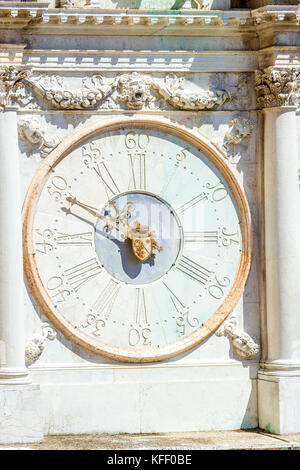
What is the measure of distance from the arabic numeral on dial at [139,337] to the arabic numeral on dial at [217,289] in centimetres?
86

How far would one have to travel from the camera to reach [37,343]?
21422 mm

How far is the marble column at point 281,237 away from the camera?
861 inches

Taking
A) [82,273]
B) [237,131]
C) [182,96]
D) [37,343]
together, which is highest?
[182,96]

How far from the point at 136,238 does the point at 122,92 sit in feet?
5.38

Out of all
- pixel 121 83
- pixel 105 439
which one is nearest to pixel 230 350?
pixel 105 439

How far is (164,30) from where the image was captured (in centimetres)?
2194

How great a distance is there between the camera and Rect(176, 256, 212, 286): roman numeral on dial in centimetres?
2202

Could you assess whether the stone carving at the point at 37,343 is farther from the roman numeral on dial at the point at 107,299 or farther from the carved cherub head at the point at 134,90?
the carved cherub head at the point at 134,90

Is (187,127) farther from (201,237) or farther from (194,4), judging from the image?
(194,4)

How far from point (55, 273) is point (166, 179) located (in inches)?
65.5

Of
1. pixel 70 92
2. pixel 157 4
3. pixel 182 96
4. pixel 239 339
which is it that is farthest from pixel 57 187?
pixel 239 339

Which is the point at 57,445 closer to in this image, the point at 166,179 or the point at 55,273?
the point at 55,273

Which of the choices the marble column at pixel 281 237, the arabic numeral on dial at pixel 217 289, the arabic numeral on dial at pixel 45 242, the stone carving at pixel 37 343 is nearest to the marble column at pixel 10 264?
the stone carving at pixel 37 343

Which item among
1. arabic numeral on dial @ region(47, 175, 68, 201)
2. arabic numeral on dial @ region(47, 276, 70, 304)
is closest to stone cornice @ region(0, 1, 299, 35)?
arabic numeral on dial @ region(47, 175, 68, 201)
